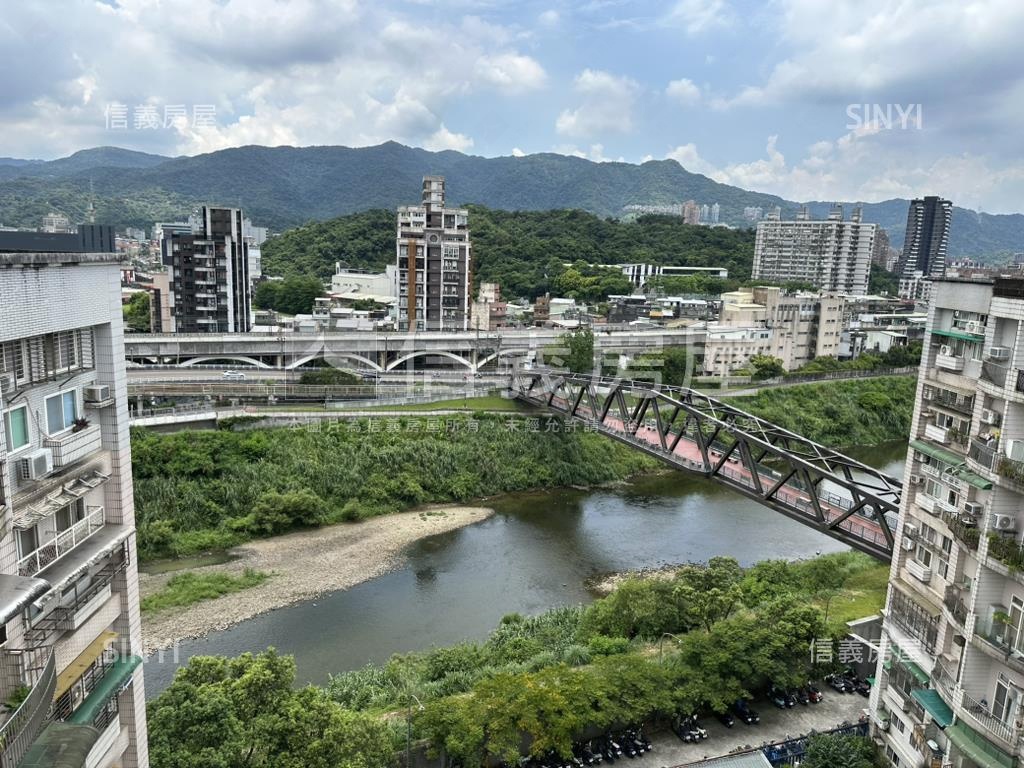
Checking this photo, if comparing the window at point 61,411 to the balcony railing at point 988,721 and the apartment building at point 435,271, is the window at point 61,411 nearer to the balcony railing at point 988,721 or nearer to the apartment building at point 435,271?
the balcony railing at point 988,721

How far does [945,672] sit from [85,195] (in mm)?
80316

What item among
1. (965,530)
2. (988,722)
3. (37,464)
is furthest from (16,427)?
(988,722)

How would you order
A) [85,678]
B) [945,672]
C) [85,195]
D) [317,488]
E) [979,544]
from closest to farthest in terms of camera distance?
[85,678]
[979,544]
[945,672]
[317,488]
[85,195]

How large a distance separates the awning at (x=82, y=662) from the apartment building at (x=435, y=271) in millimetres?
34268

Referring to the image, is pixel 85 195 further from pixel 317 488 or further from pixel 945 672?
pixel 945 672

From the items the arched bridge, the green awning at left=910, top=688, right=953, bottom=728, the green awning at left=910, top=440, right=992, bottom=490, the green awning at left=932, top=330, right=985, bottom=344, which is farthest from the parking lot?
the green awning at left=932, top=330, right=985, bottom=344

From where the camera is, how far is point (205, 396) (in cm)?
2481

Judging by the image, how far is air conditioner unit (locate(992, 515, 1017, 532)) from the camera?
7527 millimetres

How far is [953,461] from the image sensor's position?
27.8 feet

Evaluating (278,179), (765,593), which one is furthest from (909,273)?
(278,179)

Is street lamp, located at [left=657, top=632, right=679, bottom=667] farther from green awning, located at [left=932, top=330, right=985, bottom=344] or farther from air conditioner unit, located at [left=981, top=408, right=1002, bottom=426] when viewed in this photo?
green awning, located at [left=932, top=330, right=985, bottom=344]

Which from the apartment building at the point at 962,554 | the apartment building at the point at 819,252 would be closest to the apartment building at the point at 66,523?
the apartment building at the point at 962,554

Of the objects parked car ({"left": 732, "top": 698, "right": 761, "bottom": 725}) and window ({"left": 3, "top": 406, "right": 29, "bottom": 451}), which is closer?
window ({"left": 3, "top": 406, "right": 29, "bottom": 451})

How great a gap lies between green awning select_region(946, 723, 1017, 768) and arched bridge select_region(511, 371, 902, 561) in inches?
204
